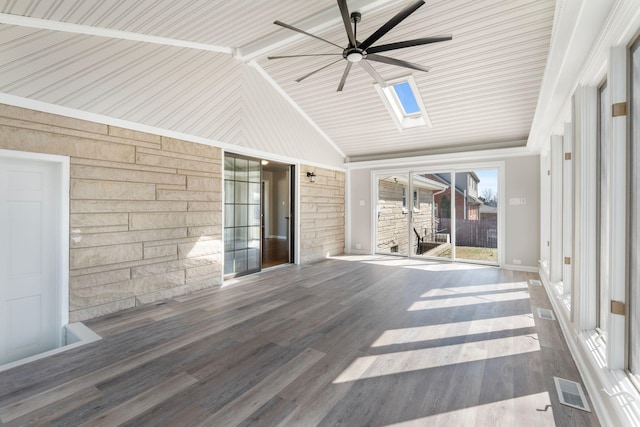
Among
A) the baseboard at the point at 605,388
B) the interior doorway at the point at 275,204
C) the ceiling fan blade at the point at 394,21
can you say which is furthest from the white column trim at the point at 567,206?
the interior doorway at the point at 275,204

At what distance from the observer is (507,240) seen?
19.8 ft

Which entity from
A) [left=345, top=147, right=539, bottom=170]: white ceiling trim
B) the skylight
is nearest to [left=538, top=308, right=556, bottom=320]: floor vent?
[left=345, top=147, right=539, bottom=170]: white ceiling trim

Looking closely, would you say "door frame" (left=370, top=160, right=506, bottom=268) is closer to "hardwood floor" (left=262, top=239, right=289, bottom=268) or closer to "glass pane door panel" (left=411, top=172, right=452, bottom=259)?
"glass pane door panel" (left=411, top=172, right=452, bottom=259)

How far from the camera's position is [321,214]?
730cm

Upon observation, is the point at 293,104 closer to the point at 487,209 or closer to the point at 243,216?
the point at 243,216

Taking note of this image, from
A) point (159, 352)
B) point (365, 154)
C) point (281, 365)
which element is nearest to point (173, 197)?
point (159, 352)

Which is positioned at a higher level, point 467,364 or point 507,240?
point 507,240

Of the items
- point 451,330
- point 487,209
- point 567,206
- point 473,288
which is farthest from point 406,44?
point 487,209

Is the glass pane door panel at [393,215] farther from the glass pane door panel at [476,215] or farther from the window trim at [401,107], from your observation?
the window trim at [401,107]

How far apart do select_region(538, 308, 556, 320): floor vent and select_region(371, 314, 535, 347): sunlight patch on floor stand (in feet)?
0.53

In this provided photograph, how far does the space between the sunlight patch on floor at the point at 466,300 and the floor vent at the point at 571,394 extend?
1.61 m

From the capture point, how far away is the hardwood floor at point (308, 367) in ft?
6.02

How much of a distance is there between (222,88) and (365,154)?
430 cm

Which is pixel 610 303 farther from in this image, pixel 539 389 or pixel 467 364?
pixel 467 364
